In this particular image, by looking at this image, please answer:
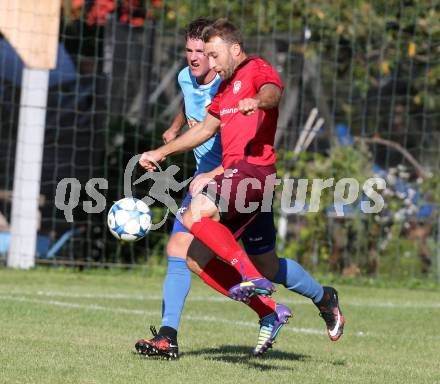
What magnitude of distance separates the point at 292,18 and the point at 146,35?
227 centimetres

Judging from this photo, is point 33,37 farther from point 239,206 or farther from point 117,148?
point 239,206

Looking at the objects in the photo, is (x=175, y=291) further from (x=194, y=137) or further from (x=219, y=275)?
(x=194, y=137)

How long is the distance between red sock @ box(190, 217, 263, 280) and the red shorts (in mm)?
116

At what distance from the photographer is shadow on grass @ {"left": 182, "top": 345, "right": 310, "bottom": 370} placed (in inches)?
252

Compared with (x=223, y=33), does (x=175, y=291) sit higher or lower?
lower

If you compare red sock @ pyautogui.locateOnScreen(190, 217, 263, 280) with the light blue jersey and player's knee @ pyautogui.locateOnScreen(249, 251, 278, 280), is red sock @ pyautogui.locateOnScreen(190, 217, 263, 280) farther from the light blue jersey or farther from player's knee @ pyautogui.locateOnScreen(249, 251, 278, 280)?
the light blue jersey

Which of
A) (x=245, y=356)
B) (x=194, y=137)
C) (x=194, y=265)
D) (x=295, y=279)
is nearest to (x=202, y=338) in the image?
(x=245, y=356)

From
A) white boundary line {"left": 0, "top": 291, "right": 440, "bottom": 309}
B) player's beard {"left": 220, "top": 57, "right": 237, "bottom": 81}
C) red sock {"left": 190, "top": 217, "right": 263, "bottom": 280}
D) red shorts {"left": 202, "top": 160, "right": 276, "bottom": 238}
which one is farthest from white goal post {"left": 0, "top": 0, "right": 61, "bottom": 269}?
red sock {"left": 190, "top": 217, "right": 263, "bottom": 280}

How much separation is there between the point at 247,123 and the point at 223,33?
0.53 m

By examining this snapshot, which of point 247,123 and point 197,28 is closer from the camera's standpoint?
point 247,123

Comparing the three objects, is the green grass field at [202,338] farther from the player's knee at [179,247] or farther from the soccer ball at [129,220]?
the soccer ball at [129,220]

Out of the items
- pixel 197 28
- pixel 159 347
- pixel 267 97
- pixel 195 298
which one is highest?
pixel 197 28

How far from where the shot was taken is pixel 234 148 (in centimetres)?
620

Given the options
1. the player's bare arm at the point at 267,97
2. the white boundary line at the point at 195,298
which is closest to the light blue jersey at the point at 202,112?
the player's bare arm at the point at 267,97
